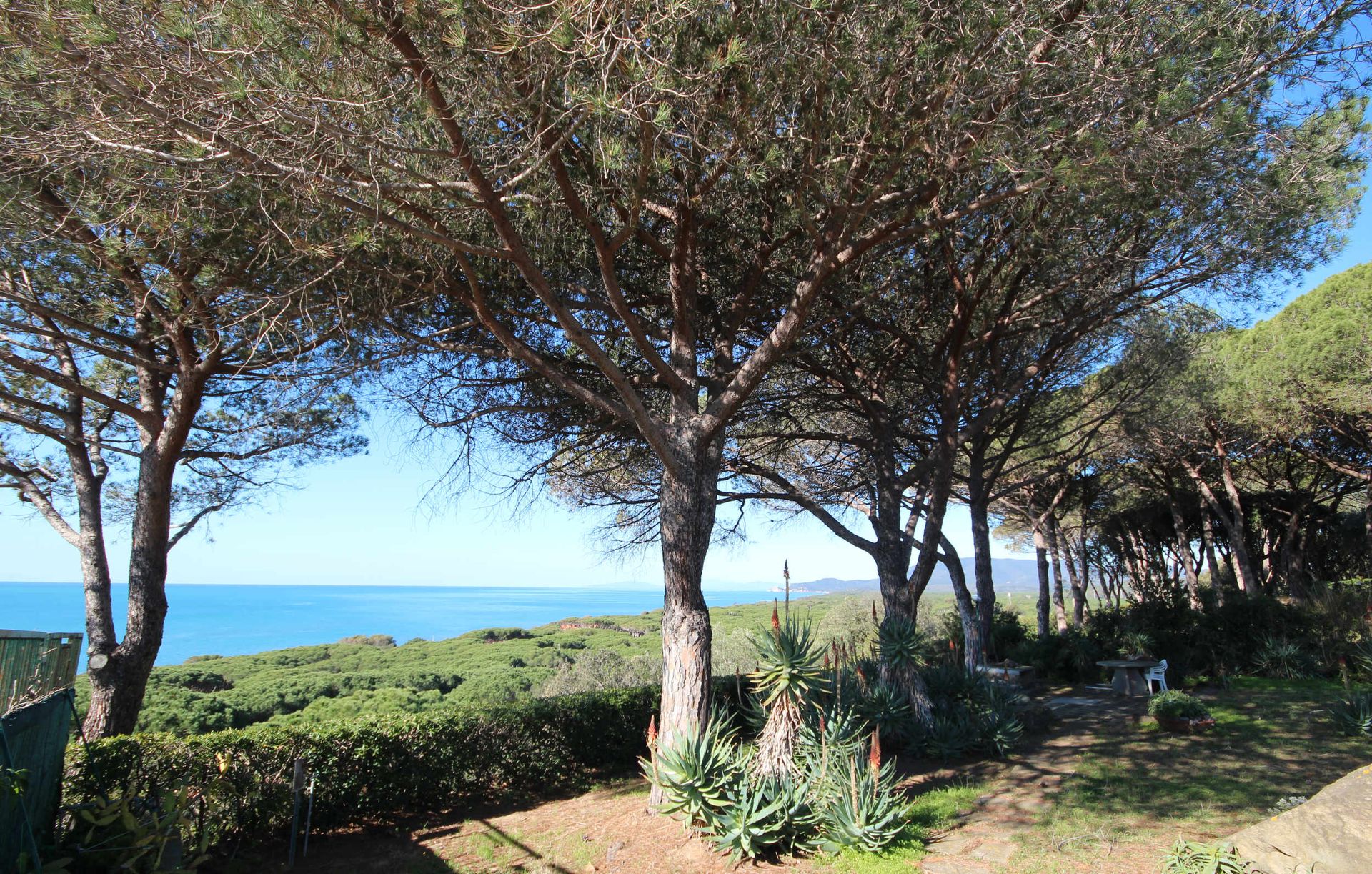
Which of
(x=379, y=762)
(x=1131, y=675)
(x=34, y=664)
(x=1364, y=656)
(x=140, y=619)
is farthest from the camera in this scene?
(x=1131, y=675)

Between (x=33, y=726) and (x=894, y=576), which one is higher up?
(x=894, y=576)

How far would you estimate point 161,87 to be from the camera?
426 cm

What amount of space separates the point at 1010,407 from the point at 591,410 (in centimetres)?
681

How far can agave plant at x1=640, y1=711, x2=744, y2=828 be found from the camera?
16.3 feet

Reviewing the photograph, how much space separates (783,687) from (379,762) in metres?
3.57

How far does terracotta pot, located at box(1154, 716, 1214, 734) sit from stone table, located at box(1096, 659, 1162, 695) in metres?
2.53

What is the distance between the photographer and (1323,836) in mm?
3400

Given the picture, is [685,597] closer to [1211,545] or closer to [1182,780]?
[1182,780]

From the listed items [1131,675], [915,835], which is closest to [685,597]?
[915,835]

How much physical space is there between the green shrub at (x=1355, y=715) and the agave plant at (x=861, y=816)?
522 cm

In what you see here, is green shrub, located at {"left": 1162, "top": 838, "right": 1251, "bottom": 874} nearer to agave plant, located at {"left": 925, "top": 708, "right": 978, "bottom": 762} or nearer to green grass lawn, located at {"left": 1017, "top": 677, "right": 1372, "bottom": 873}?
green grass lawn, located at {"left": 1017, "top": 677, "right": 1372, "bottom": 873}

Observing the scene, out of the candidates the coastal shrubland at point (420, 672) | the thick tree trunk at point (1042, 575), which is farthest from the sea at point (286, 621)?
the thick tree trunk at point (1042, 575)

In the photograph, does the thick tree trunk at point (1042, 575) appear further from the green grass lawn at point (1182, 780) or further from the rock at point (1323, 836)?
the rock at point (1323, 836)

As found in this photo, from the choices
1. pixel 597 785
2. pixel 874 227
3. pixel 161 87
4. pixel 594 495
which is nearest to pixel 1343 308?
pixel 874 227
